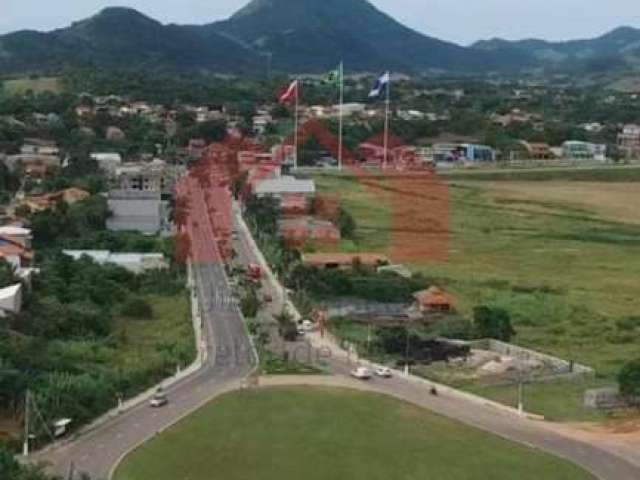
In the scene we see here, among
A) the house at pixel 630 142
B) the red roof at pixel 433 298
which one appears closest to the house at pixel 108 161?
the red roof at pixel 433 298

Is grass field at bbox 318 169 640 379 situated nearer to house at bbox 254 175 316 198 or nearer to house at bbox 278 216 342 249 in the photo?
house at bbox 278 216 342 249

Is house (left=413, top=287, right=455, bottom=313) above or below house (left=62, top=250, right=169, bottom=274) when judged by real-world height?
below

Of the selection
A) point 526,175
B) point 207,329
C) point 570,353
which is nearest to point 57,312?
point 207,329

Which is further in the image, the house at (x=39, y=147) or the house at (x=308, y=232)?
the house at (x=39, y=147)

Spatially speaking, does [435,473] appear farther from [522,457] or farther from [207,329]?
[207,329]

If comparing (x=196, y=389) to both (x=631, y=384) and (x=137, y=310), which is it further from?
(x=631, y=384)

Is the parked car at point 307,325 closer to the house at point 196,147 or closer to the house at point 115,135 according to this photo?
the house at point 196,147

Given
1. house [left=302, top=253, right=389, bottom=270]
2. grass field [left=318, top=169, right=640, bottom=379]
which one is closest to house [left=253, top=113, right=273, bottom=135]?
grass field [left=318, top=169, right=640, bottom=379]
